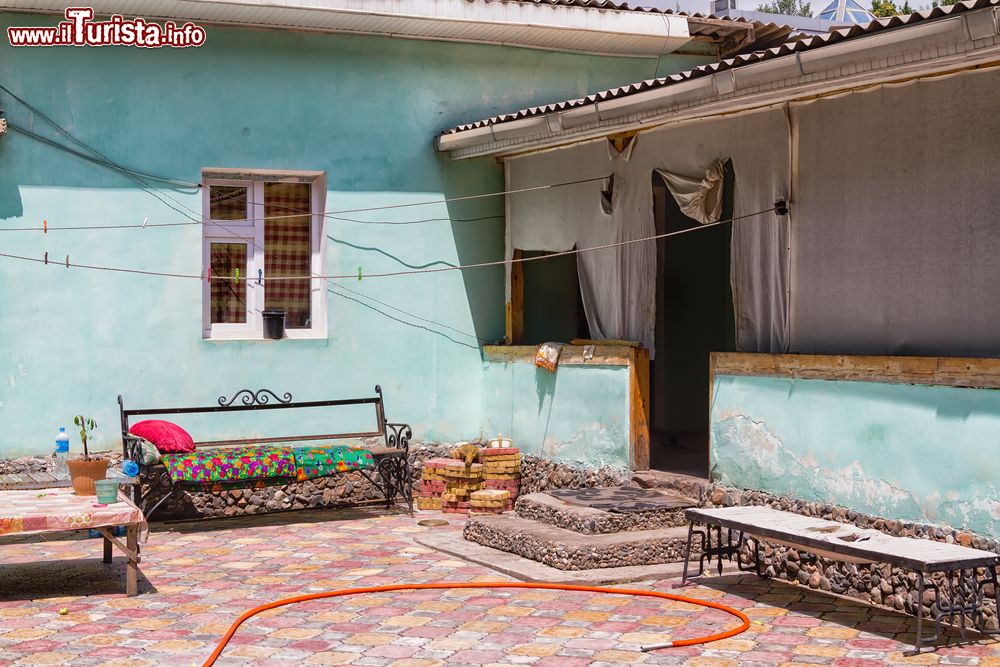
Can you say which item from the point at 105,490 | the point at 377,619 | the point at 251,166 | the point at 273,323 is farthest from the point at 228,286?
the point at 377,619

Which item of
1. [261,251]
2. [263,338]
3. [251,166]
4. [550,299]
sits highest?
[251,166]

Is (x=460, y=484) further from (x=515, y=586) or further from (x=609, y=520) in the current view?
(x=515, y=586)

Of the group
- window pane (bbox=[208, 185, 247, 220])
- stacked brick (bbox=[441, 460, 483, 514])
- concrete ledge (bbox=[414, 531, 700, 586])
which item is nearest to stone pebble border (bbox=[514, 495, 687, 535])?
concrete ledge (bbox=[414, 531, 700, 586])

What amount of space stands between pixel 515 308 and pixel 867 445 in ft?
16.8

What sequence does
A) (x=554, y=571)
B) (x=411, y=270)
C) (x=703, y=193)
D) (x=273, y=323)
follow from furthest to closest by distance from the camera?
(x=411, y=270) → (x=273, y=323) → (x=703, y=193) → (x=554, y=571)

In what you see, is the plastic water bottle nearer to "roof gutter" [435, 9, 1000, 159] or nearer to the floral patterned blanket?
the floral patterned blanket

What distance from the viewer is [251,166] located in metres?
11.4

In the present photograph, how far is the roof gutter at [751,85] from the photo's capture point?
22.4ft

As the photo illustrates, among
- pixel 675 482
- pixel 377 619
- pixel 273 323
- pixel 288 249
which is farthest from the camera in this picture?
pixel 288 249

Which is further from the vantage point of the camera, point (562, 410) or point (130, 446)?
point (562, 410)

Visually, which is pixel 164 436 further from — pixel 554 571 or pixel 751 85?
pixel 751 85

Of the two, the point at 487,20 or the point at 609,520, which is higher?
the point at 487,20

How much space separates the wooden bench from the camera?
6.57 meters

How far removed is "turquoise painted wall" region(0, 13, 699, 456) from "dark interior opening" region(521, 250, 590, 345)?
Answer: 0.49 metres
